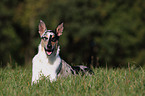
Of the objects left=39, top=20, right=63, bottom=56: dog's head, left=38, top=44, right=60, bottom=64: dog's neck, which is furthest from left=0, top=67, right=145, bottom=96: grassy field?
left=39, top=20, right=63, bottom=56: dog's head

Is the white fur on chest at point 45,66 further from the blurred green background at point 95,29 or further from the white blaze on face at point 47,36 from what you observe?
the blurred green background at point 95,29

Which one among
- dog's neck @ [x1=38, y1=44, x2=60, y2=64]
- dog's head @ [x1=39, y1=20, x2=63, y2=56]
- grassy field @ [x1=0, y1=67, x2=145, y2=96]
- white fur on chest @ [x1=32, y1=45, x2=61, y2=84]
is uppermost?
dog's head @ [x1=39, y1=20, x2=63, y2=56]

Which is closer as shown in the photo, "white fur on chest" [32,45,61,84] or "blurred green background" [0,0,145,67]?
"white fur on chest" [32,45,61,84]

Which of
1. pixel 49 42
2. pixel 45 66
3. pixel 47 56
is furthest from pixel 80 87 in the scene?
pixel 49 42

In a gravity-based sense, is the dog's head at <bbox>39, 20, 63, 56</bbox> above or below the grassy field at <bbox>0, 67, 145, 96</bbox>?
above

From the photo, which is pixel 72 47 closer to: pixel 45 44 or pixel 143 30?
pixel 143 30

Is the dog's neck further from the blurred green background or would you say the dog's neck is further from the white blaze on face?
the blurred green background

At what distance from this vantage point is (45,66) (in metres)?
6.76

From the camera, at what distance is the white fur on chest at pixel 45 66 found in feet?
22.1

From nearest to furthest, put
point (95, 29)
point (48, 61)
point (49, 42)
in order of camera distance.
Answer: point (49, 42) < point (48, 61) < point (95, 29)

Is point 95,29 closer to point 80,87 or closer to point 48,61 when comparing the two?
point 48,61

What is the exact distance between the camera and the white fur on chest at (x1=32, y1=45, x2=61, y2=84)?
265 inches

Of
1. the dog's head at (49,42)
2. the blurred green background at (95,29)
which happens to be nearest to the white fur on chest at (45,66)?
→ the dog's head at (49,42)

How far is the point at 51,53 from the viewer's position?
6.81m
